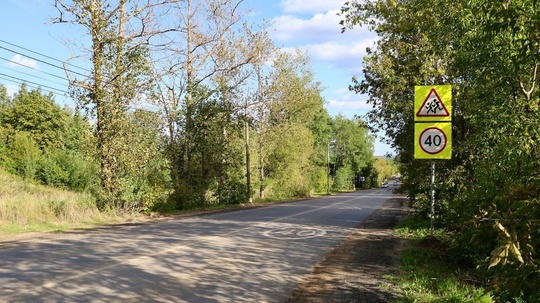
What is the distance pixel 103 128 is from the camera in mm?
19891

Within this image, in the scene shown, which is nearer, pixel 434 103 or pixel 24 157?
pixel 434 103

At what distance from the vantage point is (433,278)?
7.52 meters

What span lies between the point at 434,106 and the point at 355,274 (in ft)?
13.0

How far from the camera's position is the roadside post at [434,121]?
9398mm

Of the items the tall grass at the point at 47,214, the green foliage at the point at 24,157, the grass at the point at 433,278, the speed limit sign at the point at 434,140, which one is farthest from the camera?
the green foliage at the point at 24,157

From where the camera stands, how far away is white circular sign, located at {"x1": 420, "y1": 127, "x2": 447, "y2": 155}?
9.44 m

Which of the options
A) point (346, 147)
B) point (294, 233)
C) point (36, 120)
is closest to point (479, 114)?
point (294, 233)

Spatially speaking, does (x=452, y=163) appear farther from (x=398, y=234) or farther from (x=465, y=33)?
(x=465, y=33)

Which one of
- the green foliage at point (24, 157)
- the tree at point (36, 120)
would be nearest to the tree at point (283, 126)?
the green foliage at point (24, 157)

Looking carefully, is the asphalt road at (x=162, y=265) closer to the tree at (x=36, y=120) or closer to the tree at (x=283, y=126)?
the tree at (x=283, y=126)

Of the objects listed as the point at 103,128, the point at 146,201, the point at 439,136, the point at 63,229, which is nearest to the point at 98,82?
the point at 103,128

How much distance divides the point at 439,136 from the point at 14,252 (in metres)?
9.69

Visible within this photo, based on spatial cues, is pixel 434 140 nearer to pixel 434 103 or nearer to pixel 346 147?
pixel 434 103

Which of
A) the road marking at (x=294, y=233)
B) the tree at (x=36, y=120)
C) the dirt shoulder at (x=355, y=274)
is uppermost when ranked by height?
the tree at (x=36, y=120)
